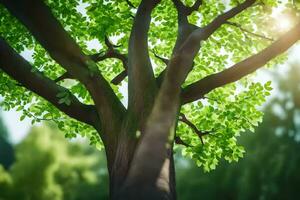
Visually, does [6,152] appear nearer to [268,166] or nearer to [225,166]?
[225,166]

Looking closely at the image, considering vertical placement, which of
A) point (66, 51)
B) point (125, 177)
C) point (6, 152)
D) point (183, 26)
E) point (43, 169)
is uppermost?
point (6, 152)

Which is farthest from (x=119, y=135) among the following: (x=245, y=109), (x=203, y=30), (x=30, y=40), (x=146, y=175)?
(x=30, y=40)

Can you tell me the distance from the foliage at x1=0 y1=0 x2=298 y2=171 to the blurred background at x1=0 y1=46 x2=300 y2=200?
716 inches

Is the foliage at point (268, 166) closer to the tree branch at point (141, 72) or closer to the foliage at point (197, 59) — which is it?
the foliage at point (197, 59)

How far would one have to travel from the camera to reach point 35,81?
21.0ft

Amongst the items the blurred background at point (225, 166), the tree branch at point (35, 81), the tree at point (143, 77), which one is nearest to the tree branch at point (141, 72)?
the tree at point (143, 77)

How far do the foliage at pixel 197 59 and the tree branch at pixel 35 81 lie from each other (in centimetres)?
196

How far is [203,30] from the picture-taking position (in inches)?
232

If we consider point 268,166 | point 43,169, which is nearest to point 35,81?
point 43,169

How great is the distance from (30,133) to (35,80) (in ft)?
83.4

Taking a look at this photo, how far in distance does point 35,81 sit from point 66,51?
0.72 metres

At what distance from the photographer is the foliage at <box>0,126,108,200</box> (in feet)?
87.7

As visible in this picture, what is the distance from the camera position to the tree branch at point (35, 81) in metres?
6.27

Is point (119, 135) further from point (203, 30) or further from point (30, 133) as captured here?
point (30, 133)
